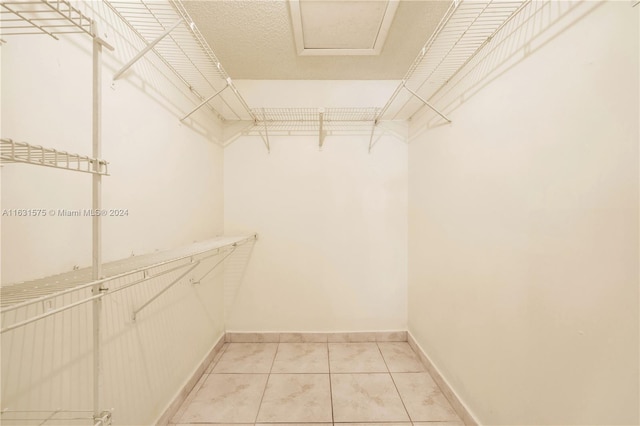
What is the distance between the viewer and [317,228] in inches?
91.3

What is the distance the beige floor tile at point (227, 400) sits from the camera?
1.49 metres

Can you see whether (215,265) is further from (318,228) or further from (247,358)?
(318,228)

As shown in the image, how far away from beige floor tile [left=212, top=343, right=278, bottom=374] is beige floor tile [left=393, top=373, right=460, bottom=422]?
3.29ft

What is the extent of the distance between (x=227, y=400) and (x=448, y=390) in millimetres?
1427

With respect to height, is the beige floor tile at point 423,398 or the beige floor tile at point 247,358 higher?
the beige floor tile at point 247,358

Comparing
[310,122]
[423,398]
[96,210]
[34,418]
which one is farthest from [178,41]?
[423,398]

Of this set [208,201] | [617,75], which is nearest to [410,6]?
[617,75]

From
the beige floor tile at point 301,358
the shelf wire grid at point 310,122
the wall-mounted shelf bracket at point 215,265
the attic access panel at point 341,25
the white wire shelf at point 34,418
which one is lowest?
the beige floor tile at point 301,358

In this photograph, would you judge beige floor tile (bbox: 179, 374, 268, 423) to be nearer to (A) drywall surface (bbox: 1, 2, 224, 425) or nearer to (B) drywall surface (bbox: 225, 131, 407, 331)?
(A) drywall surface (bbox: 1, 2, 224, 425)

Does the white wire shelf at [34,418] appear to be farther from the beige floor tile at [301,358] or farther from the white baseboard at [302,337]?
the white baseboard at [302,337]

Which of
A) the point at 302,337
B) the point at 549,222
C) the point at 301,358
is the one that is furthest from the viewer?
the point at 302,337

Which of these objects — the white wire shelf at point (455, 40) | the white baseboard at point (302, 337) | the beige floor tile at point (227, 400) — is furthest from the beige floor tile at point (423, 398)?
the white wire shelf at point (455, 40)

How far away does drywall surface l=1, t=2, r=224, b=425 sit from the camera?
75 centimetres

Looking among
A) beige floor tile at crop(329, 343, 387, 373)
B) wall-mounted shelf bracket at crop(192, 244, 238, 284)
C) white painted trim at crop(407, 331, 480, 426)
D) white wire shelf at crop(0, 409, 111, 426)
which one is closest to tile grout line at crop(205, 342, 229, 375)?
wall-mounted shelf bracket at crop(192, 244, 238, 284)
